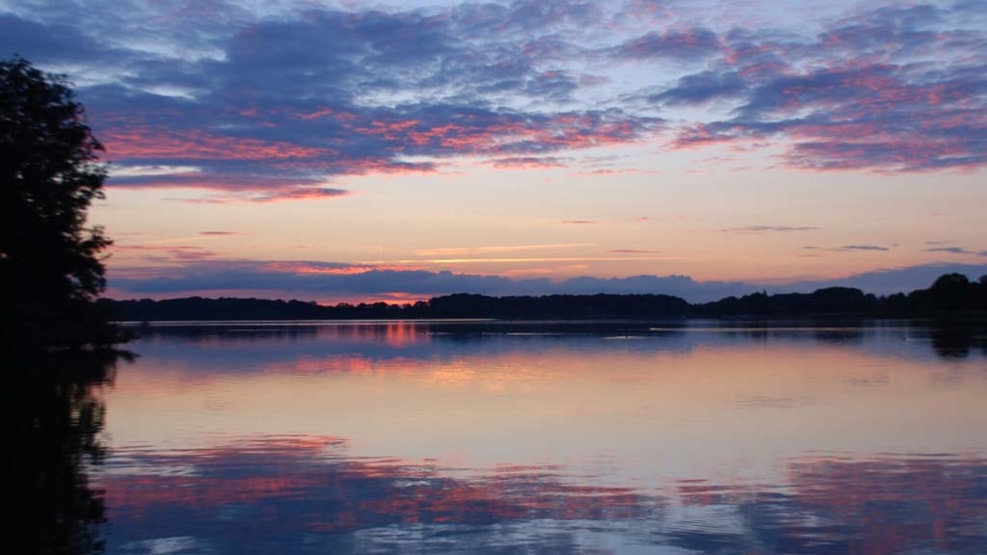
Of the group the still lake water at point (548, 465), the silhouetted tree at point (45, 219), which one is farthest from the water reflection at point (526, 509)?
the silhouetted tree at point (45, 219)

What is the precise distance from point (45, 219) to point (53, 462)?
60.7ft

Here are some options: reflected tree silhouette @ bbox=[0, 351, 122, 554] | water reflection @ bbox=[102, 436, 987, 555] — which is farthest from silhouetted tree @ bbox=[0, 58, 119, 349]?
water reflection @ bbox=[102, 436, 987, 555]

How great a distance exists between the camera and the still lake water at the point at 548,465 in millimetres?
9547

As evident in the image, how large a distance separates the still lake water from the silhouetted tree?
3.95 meters

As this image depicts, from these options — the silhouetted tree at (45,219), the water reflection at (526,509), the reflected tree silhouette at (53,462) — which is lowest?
the water reflection at (526,509)

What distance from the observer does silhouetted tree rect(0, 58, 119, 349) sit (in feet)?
95.1

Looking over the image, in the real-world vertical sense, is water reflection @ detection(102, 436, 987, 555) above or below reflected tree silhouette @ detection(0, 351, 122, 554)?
below

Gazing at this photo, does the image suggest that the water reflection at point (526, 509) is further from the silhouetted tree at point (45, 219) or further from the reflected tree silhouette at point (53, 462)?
Result: the silhouetted tree at point (45, 219)

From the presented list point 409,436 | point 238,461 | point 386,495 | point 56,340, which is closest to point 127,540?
point 386,495

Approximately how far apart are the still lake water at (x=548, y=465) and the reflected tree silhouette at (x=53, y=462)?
0.29 meters

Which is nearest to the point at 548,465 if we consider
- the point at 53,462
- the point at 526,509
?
the point at 526,509

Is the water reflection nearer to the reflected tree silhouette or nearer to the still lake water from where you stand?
the still lake water

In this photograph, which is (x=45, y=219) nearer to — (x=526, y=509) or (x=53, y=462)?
(x=53, y=462)

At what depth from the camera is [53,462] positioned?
13.8m
